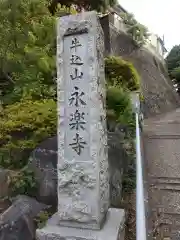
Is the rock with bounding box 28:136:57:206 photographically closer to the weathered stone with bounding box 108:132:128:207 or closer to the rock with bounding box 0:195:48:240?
the rock with bounding box 0:195:48:240

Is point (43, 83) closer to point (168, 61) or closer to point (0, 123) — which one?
point (0, 123)

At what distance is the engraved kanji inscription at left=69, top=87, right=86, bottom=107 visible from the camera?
2.71 m

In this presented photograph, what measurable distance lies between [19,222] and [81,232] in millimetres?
926

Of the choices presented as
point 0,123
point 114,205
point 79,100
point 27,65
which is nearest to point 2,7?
point 27,65

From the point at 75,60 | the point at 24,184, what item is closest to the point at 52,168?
the point at 24,184

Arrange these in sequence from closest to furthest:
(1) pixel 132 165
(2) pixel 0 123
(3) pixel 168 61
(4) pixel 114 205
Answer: (4) pixel 114 205
(1) pixel 132 165
(2) pixel 0 123
(3) pixel 168 61

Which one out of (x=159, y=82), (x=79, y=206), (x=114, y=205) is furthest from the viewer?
(x=159, y=82)

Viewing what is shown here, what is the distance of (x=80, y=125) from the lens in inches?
106

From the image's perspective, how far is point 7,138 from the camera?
4945 mm

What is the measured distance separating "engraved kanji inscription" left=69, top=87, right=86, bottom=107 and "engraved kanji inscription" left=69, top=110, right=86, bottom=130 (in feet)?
0.30

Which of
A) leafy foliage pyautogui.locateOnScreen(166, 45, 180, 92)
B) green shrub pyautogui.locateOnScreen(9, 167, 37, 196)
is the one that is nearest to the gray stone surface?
green shrub pyautogui.locateOnScreen(9, 167, 37, 196)

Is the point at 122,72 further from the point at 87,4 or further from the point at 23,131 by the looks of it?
the point at 23,131

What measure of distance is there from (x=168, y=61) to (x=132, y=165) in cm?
1955

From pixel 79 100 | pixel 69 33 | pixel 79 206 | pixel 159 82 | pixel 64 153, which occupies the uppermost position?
pixel 159 82
